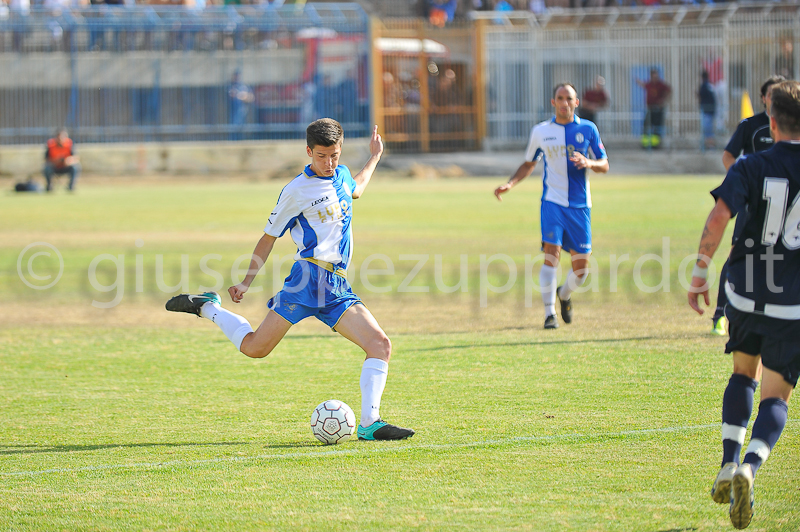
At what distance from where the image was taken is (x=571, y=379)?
706cm

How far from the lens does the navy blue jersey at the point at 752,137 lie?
7547 millimetres

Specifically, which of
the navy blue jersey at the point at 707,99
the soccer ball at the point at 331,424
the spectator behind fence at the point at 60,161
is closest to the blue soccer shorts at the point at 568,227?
the soccer ball at the point at 331,424

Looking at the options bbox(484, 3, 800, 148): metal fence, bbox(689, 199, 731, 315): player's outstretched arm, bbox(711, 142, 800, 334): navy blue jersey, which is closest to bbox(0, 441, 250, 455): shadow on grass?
bbox(689, 199, 731, 315): player's outstretched arm

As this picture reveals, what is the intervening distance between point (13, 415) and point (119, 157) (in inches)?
989

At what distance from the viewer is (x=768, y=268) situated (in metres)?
4.20

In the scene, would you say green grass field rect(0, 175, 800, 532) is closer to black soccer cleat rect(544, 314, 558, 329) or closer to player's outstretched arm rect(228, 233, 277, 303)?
black soccer cleat rect(544, 314, 558, 329)

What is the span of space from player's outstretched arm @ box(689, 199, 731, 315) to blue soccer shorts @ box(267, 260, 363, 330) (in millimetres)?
2084

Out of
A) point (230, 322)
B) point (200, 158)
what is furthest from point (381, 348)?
point (200, 158)

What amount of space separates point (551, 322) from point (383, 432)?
13.5 feet

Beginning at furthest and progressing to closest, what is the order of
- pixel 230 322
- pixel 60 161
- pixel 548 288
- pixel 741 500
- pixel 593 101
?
1. pixel 593 101
2. pixel 60 161
3. pixel 548 288
4. pixel 230 322
5. pixel 741 500

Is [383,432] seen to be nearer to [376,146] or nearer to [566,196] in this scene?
[376,146]

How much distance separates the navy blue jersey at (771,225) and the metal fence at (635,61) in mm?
28026

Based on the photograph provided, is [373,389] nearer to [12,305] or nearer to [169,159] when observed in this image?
[12,305]

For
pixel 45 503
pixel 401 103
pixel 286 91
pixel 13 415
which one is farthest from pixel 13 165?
pixel 45 503
